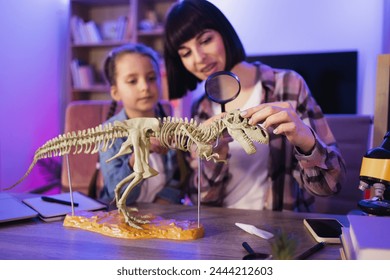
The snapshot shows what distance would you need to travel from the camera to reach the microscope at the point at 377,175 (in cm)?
65

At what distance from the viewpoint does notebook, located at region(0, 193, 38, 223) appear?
2.74 feet

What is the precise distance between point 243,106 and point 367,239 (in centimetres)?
63

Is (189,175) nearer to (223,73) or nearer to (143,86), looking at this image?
(143,86)

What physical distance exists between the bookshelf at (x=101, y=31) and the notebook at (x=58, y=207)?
189cm

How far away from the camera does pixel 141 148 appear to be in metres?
0.82

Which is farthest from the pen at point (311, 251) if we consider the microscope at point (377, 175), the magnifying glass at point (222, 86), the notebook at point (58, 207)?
the notebook at point (58, 207)

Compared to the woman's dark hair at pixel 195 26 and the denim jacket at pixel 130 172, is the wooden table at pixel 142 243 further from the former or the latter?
the woman's dark hair at pixel 195 26

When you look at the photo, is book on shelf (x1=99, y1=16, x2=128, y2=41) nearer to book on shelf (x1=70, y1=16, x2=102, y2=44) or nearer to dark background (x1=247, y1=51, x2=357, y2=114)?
book on shelf (x1=70, y1=16, x2=102, y2=44)

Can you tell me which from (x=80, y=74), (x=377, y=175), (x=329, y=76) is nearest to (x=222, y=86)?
(x=377, y=175)

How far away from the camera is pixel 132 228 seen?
30.2 inches

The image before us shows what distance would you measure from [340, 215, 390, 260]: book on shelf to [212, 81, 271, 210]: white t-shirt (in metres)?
0.47

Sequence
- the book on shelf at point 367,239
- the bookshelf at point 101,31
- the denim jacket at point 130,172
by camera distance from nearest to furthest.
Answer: the book on shelf at point 367,239 < the denim jacket at point 130,172 < the bookshelf at point 101,31
